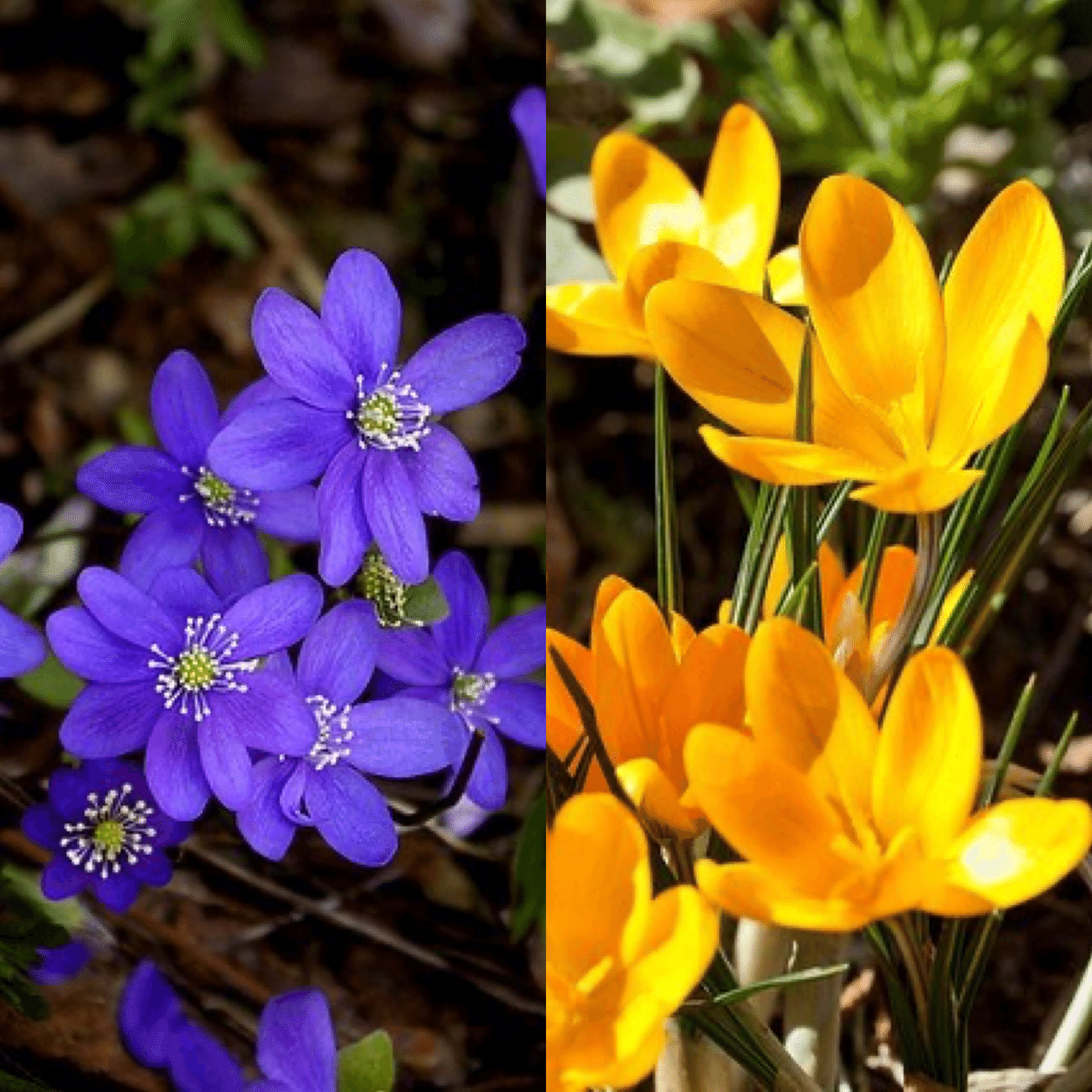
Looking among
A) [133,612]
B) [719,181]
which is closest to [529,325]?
[719,181]

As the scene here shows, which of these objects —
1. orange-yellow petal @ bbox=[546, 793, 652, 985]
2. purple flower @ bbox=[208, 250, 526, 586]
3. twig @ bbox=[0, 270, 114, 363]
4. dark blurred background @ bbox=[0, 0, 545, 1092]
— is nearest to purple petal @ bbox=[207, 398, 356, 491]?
purple flower @ bbox=[208, 250, 526, 586]

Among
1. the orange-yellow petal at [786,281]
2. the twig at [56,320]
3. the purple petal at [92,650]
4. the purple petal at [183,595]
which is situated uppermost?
the twig at [56,320]

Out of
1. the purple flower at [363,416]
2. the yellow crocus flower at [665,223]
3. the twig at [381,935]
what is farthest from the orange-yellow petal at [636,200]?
the twig at [381,935]

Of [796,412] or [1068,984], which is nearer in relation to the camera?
[796,412]

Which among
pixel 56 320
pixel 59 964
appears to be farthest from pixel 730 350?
pixel 56 320

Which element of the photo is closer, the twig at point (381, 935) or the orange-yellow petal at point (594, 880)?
the orange-yellow petal at point (594, 880)

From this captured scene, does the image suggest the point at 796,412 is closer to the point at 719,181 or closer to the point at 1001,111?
the point at 719,181

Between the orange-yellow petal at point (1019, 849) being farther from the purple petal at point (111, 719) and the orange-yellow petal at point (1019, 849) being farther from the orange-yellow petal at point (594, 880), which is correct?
the purple petal at point (111, 719)
